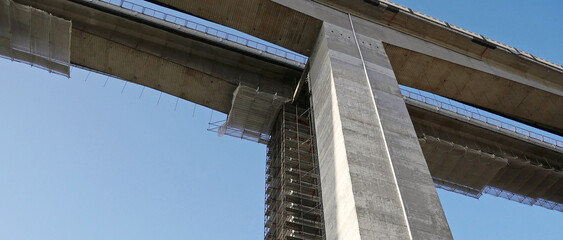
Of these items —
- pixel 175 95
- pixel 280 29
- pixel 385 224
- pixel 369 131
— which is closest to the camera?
pixel 385 224

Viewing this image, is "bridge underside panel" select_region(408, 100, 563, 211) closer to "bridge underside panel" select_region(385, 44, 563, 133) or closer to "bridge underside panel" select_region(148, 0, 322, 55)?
"bridge underside panel" select_region(385, 44, 563, 133)

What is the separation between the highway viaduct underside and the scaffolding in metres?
1.52

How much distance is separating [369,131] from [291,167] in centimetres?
407

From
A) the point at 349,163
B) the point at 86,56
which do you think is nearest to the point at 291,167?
the point at 349,163

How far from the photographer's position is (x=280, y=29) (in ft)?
64.7

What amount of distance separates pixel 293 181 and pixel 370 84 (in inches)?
162

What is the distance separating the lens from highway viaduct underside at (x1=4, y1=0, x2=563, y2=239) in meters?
14.0

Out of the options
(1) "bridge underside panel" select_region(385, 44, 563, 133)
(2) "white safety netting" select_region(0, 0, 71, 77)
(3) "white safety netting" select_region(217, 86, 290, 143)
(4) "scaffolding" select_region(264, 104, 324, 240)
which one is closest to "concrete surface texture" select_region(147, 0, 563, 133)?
(1) "bridge underside panel" select_region(385, 44, 563, 133)

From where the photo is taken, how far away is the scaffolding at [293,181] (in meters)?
16.8

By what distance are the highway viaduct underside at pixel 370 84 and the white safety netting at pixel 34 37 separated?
1.11 metres

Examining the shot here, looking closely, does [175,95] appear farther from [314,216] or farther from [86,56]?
[314,216]

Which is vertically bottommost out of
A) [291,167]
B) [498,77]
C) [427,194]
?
[427,194]

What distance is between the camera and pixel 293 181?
18031 mm

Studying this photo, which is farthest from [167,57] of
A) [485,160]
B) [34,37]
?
[485,160]
